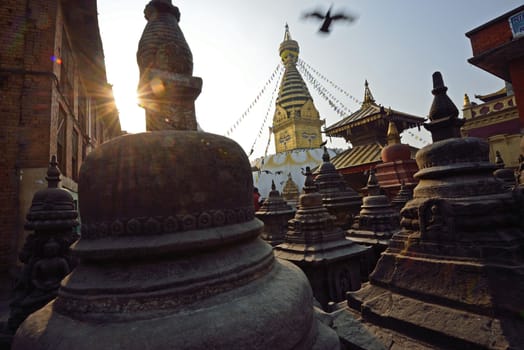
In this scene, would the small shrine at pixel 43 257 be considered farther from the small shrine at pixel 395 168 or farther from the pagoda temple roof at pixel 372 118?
the pagoda temple roof at pixel 372 118

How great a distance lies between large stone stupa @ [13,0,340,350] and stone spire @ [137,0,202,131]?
17.3 inches

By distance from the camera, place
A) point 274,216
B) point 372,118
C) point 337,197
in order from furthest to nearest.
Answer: point 372,118 < point 274,216 < point 337,197

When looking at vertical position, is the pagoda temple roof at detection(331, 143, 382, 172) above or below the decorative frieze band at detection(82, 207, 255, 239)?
above

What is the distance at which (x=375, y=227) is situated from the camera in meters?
5.67

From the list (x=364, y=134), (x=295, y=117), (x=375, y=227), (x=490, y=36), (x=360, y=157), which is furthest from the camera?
(x=295, y=117)

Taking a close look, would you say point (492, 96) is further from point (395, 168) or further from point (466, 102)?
point (395, 168)

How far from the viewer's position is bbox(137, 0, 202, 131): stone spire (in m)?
1.71

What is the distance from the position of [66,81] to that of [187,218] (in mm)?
8669

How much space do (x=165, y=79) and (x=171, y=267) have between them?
3.82 ft

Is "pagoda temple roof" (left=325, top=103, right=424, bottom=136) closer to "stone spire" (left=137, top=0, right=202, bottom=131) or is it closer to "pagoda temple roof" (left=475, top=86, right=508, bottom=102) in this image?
"pagoda temple roof" (left=475, top=86, right=508, bottom=102)

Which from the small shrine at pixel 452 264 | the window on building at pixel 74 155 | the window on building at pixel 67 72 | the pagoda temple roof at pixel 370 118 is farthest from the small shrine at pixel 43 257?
the pagoda temple roof at pixel 370 118

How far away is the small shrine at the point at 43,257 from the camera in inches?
91.5

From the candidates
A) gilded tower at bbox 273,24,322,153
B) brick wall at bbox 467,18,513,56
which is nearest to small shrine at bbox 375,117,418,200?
brick wall at bbox 467,18,513,56

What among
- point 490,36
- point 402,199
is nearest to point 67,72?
point 402,199
